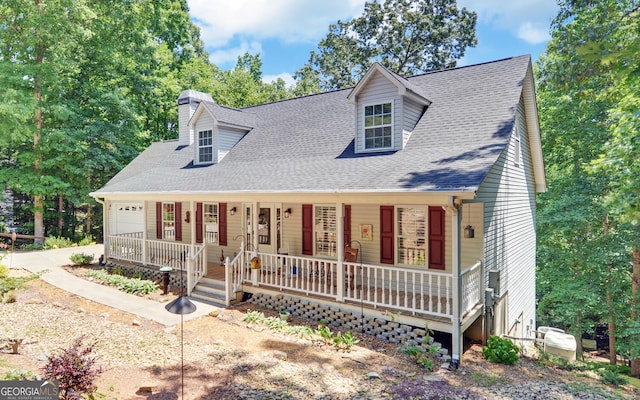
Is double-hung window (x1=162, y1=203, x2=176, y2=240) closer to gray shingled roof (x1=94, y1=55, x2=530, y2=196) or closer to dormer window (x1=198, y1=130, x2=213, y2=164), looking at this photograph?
gray shingled roof (x1=94, y1=55, x2=530, y2=196)

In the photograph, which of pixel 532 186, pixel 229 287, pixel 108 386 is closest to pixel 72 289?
pixel 229 287

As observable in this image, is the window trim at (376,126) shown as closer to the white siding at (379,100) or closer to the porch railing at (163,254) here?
the white siding at (379,100)

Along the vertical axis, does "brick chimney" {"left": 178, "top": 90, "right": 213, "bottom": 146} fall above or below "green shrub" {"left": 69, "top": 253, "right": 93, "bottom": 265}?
above

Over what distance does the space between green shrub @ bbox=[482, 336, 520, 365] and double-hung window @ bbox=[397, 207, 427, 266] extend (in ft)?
7.99

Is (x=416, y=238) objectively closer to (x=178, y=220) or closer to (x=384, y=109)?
(x=384, y=109)

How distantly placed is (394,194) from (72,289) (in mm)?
10708

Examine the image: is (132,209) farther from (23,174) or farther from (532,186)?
(532,186)

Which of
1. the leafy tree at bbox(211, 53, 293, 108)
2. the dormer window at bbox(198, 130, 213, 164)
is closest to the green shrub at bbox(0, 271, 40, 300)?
the dormer window at bbox(198, 130, 213, 164)

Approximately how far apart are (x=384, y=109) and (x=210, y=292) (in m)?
7.48

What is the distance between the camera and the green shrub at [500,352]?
26.0 ft

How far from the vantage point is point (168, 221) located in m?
15.7

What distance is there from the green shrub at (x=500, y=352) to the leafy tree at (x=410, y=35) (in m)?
27.5

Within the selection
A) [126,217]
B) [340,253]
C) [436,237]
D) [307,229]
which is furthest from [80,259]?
[436,237]

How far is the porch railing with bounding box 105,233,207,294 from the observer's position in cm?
1141
